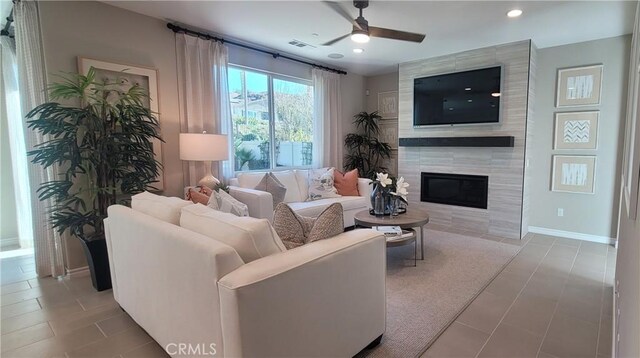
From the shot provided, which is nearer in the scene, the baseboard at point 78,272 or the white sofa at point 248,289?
the white sofa at point 248,289

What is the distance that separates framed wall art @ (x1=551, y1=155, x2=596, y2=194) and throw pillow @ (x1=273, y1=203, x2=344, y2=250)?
157 inches

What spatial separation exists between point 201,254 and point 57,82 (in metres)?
2.75

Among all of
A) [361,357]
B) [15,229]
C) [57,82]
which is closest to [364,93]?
[57,82]

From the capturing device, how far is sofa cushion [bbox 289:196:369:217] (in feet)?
13.2

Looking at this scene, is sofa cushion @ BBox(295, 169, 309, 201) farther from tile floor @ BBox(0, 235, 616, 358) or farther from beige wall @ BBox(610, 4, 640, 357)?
beige wall @ BBox(610, 4, 640, 357)

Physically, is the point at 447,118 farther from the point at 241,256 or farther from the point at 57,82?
the point at 57,82

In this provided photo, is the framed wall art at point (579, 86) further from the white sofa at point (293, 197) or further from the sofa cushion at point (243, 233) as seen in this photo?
the sofa cushion at point (243, 233)

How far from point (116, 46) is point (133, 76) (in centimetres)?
31

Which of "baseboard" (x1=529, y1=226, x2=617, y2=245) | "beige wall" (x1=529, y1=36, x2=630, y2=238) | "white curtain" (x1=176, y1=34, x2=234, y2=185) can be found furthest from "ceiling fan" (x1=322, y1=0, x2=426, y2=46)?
"baseboard" (x1=529, y1=226, x2=617, y2=245)

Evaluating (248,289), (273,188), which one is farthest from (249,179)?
(248,289)

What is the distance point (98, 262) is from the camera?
2.80 meters

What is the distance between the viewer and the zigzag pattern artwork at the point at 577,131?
4133 millimetres

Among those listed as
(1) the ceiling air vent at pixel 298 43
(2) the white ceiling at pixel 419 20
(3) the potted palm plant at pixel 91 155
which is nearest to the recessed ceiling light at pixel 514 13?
(2) the white ceiling at pixel 419 20

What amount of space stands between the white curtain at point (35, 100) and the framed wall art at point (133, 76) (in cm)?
35
